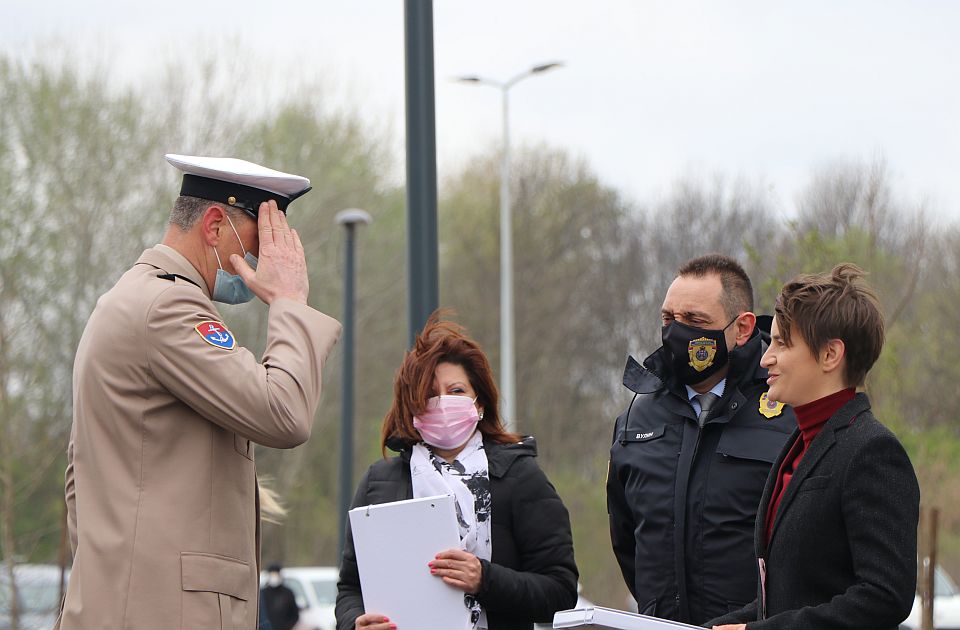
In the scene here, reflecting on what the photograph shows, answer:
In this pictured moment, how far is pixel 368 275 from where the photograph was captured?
3073 cm

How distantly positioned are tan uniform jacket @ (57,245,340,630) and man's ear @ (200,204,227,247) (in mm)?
215

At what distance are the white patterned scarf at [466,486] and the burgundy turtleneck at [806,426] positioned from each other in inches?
49.9

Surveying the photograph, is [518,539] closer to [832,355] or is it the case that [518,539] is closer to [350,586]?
[350,586]

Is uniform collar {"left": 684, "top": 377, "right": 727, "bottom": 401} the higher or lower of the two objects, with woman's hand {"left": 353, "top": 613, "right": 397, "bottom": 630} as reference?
higher

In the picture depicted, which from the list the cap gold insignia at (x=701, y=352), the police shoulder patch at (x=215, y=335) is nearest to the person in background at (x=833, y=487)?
the cap gold insignia at (x=701, y=352)

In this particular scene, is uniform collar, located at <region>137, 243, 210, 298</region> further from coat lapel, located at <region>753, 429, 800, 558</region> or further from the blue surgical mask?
coat lapel, located at <region>753, 429, 800, 558</region>

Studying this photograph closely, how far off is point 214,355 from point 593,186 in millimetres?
30897

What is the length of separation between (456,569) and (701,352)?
1.16 m

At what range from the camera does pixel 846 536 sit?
139 inches

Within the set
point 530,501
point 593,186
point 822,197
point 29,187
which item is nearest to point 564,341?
point 593,186

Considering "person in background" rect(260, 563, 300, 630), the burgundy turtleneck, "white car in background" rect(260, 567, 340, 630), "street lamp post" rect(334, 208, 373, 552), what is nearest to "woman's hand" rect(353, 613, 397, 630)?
the burgundy turtleneck

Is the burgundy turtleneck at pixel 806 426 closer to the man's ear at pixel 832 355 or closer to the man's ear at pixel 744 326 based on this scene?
the man's ear at pixel 832 355

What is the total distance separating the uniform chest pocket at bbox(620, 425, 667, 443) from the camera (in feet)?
15.9

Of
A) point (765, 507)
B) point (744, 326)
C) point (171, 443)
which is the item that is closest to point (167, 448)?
point (171, 443)
